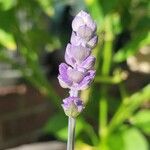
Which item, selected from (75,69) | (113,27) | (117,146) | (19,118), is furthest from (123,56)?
(75,69)

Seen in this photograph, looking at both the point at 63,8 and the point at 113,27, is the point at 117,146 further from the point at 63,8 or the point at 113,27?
the point at 63,8

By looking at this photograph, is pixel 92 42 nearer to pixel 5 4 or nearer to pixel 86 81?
pixel 86 81

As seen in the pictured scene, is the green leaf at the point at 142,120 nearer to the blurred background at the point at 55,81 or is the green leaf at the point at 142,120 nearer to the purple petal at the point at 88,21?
the blurred background at the point at 55,81

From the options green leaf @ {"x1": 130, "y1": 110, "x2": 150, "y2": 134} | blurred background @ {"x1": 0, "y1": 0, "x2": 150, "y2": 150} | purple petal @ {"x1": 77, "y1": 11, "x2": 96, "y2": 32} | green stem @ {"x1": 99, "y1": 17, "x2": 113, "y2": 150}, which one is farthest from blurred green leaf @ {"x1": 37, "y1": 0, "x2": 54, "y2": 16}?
purple petal @ {"x1": 77, "y1": 11, "x2": 96, "y2": 32}

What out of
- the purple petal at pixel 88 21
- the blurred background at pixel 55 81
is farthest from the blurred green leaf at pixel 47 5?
the purple petal at pixel 88 21

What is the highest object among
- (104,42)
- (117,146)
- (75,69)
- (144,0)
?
(144,0)

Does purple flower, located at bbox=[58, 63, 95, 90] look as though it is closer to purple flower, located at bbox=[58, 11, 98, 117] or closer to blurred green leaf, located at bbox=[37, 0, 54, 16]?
purple flower, located at bbox=[58, 11, 98, 117]

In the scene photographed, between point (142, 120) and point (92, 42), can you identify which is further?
point (142, 120)

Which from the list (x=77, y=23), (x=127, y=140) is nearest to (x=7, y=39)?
(x=127, y=140)
